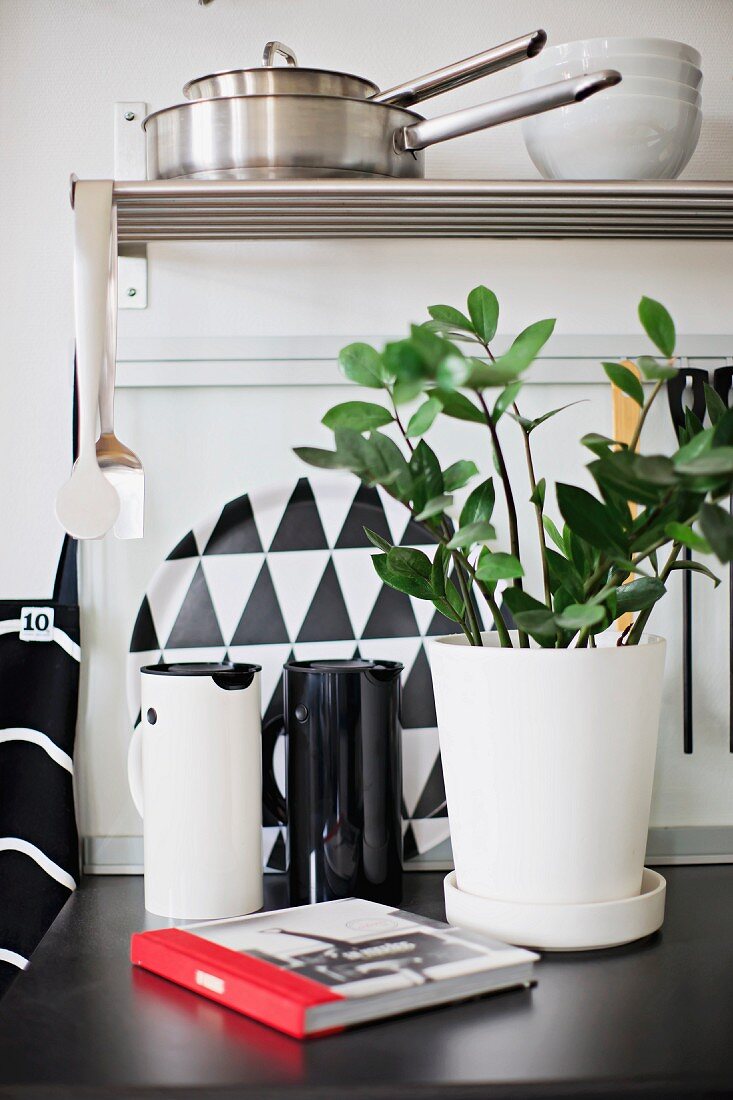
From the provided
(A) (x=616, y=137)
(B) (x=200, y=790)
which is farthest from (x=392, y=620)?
(A) (x=616, y=137)

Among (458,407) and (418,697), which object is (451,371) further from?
(418,697)

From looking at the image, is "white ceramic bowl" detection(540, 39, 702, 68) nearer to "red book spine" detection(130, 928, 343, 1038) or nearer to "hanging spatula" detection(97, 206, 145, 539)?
"hanging spatula" detection(97, 206, 145, 539)

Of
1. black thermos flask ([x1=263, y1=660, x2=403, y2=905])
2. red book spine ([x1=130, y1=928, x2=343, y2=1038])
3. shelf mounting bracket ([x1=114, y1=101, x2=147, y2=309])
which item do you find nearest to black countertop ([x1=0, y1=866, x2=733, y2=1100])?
red book spine ([x1=130, y1=928, x2=343, y2=1038])

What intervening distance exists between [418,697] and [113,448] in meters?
0.39

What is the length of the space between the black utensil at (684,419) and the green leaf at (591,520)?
33cm

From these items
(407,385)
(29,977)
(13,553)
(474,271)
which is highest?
(474,271)

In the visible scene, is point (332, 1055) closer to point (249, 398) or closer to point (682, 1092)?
point (682, 1092)

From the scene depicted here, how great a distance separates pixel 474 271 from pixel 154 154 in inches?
13.6

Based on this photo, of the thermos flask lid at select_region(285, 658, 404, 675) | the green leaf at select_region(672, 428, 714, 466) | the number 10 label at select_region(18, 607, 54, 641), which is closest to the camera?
the green leaf at select_region(672, 428, 714, 466)

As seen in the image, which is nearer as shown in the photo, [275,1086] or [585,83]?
[275,1086]

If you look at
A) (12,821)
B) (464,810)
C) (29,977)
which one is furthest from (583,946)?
(12,821)

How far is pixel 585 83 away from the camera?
2.57ft

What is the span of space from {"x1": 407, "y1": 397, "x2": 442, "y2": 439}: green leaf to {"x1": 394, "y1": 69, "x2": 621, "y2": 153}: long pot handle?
0.25 metres

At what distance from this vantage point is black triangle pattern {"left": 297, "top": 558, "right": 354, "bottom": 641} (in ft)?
3.55
